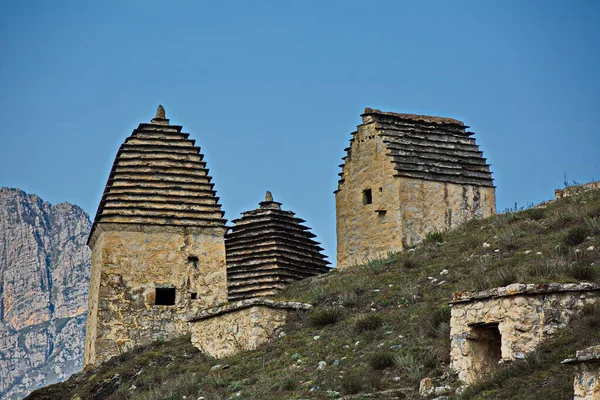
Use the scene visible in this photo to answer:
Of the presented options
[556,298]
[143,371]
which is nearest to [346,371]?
[556,298]

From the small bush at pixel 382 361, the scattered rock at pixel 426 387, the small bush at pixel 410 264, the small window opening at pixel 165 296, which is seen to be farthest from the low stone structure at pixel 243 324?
the scattered rock at pixel 426 387

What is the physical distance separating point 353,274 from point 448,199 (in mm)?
6666

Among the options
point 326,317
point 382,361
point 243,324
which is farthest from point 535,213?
point 382,361

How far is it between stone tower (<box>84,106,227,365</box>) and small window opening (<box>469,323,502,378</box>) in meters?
13.7

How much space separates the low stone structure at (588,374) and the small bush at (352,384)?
16.4 ft

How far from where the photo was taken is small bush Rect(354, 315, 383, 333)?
2184 centimetres

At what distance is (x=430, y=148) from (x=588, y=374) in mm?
20672

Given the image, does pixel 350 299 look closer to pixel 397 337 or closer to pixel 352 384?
pixel 397 337

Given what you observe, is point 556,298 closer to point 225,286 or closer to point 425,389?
point 425,389

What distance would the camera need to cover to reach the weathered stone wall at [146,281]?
30.5m

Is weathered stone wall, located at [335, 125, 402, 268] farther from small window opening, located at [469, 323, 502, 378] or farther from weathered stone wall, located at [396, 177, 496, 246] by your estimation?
small window opening, located at [469, 323, 502, 378]

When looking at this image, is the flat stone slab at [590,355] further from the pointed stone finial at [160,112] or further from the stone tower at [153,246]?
the pointed stone finial at [160,112]

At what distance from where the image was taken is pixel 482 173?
3497 cm

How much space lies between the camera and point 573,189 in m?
30.2
